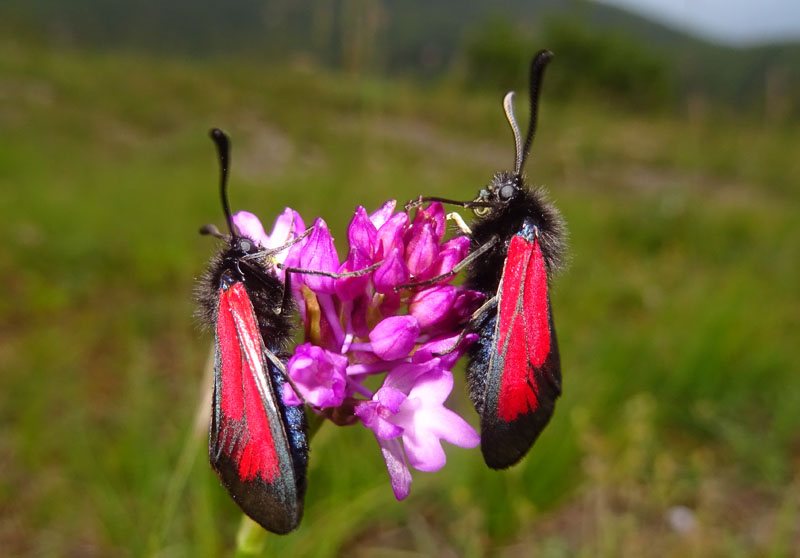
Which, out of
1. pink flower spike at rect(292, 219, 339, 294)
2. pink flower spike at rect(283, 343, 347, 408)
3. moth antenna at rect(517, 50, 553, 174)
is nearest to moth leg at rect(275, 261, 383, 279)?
pink flower spike at rect(292, 219, 339, 294)

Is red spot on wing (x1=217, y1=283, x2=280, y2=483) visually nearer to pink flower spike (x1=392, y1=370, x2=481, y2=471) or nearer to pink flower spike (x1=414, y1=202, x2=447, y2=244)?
pink flower spike (x1=392, y1=370, x2=481, y2=471)

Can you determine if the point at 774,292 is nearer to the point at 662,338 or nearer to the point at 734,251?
the point at 734,251

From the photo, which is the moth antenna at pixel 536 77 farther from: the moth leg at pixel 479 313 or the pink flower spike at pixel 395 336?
the pink flower spike at pixel 395 336

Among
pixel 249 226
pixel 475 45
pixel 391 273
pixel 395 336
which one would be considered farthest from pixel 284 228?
pixel 475 45

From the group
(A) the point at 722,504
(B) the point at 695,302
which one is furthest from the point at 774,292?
(A) the point at 722,504

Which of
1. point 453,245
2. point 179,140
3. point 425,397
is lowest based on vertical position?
point 179,140

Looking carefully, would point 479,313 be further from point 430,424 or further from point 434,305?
point 430,424
